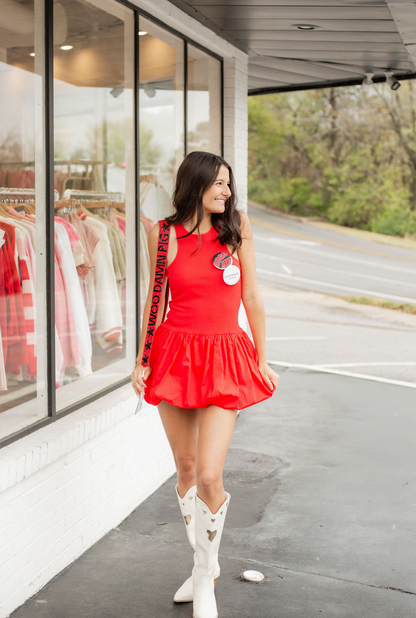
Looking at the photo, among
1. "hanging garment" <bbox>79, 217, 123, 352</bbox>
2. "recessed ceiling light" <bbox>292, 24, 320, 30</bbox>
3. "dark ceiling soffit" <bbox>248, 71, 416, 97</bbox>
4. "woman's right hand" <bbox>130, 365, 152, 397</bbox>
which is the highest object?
"dark ceiling soffit" <bbox>248, 71, 416, 97</bbox>

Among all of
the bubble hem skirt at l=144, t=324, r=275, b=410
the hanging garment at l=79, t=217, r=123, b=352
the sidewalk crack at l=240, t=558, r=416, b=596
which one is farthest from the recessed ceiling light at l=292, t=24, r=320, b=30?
the sidewalk crack at l=240, t=558, r=416, b=596

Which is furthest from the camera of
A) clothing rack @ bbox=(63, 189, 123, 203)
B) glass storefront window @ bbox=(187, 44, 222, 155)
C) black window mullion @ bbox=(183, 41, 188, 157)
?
glass storefront window @ bbox=(187, 44, 222, 155)

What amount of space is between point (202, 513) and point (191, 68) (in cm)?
372

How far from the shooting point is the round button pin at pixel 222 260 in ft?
9.87

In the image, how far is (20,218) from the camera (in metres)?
3.66

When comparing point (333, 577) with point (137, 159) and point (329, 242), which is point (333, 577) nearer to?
point (137, 159)

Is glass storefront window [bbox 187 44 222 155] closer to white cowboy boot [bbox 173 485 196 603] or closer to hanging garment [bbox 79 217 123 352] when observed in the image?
hanging garment [bbox 79 217 123 352]

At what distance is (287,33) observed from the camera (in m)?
5.54

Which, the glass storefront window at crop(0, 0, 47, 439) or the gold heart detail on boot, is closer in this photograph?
the gold heart detail on boot

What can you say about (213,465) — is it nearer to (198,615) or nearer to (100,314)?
(198,615)

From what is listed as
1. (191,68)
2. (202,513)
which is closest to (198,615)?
(202,513)

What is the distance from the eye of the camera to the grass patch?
15648 millimetres

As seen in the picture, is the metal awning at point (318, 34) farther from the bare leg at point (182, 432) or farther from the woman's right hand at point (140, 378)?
the bare leg at point (182, 432)

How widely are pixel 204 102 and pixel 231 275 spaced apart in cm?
333
